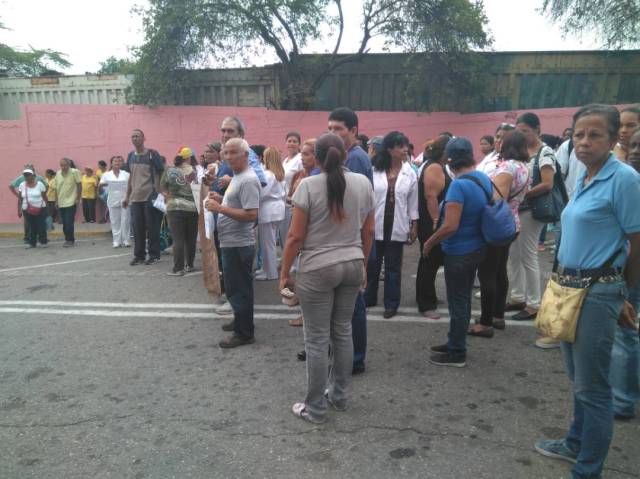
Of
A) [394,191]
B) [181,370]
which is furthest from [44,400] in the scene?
[394,191]

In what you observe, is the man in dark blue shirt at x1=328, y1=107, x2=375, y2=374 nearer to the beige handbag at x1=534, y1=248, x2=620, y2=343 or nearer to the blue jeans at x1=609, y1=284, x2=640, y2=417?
the beige handbag at x1=534, y1=248, x2=620, y2=343

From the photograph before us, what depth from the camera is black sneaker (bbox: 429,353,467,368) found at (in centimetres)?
375

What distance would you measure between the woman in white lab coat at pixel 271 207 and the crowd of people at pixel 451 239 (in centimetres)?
2

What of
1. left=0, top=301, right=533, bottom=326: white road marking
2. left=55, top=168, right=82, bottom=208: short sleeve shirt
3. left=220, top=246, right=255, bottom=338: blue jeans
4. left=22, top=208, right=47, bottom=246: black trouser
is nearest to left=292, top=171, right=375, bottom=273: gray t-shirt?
left=220, top=246, right=255, bottom=338: blue jeans

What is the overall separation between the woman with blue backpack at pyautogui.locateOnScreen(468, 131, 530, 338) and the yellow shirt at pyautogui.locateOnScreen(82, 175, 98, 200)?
10.7 meters

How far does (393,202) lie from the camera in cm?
466

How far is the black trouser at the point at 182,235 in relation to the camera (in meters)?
6.77

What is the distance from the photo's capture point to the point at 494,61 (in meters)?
11.4

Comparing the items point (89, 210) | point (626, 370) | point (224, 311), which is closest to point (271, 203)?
point (224, 311)

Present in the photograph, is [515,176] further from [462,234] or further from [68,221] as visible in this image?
[68,221]

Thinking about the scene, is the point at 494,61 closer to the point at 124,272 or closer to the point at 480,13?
the point at 480,13

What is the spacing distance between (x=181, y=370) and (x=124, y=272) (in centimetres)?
392

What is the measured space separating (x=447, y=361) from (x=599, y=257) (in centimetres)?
180

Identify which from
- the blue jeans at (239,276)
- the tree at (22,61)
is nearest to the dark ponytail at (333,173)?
the blue jeans at (239,276)
